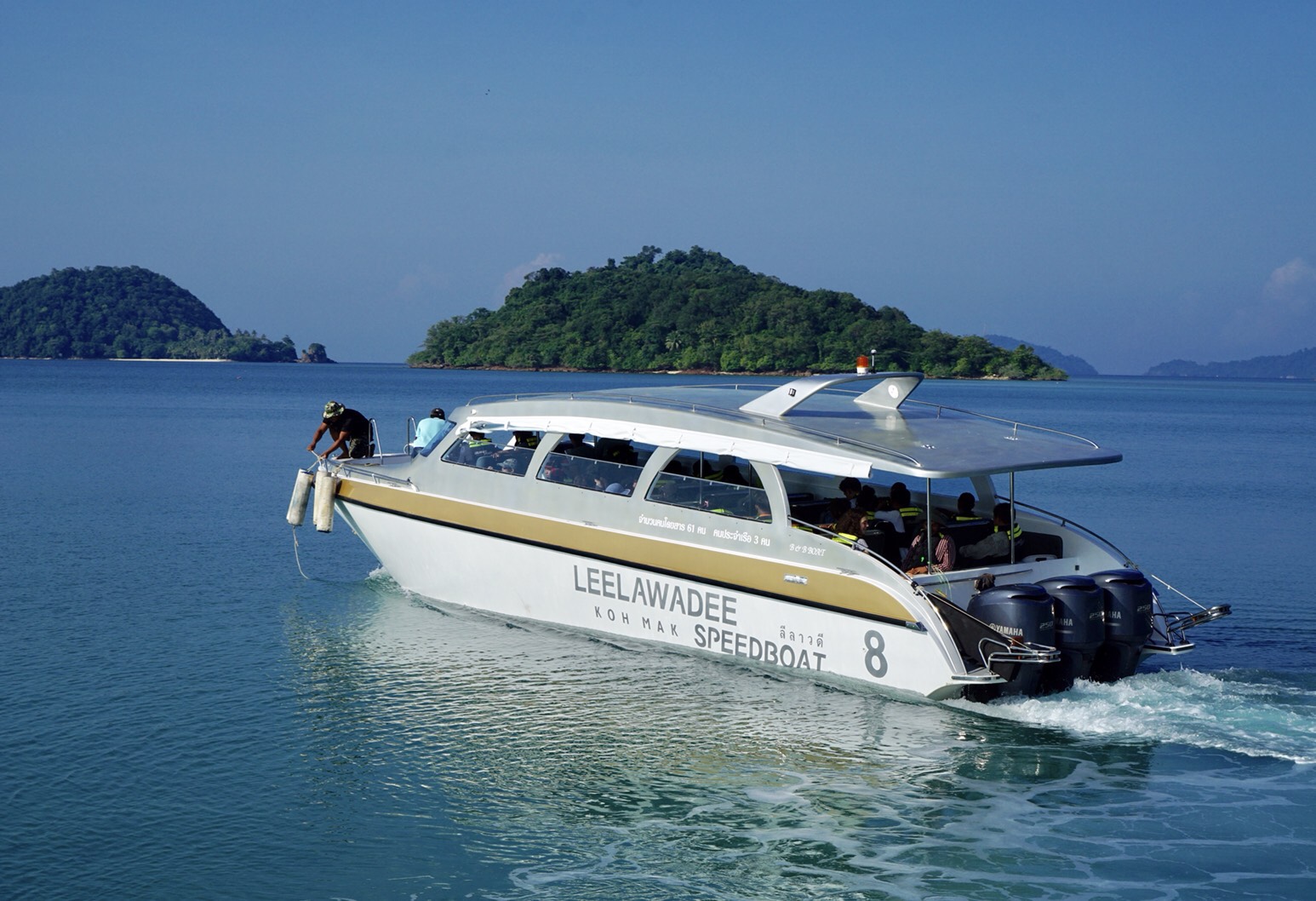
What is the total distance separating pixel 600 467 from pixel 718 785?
4.47m

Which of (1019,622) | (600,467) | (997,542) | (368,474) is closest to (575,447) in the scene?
(600,467)

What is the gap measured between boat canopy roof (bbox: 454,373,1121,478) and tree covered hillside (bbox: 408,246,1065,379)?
13201cm

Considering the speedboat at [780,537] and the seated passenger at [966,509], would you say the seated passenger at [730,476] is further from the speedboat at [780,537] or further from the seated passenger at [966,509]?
the seated passenger at [966,509]

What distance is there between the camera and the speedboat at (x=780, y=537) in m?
9.95

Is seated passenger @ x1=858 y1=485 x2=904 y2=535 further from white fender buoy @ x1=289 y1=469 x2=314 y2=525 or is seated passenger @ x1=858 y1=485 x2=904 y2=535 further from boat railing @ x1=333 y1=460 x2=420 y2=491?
white fender buoy @ x1=289 y1=469 x2=314 y2=525

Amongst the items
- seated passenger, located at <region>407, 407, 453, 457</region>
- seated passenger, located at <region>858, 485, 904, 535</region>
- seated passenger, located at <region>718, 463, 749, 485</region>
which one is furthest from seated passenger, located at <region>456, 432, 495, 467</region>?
seated passenger, located at <region>858, 485, 904, 535</region>

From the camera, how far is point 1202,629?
44.8 ft

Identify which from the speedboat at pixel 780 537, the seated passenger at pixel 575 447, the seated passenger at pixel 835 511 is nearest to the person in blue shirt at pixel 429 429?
the speedboat at pixel 780 537

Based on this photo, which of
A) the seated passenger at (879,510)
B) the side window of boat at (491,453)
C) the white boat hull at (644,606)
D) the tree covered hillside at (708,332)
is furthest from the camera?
the tree covered hillside at (708,332)

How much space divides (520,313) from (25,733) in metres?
175

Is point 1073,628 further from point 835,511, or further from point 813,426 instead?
point 813,426

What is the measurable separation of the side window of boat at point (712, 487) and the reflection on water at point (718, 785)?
4.77 ft

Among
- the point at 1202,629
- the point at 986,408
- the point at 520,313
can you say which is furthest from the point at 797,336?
the point at 1202,629

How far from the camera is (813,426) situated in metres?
11.6
